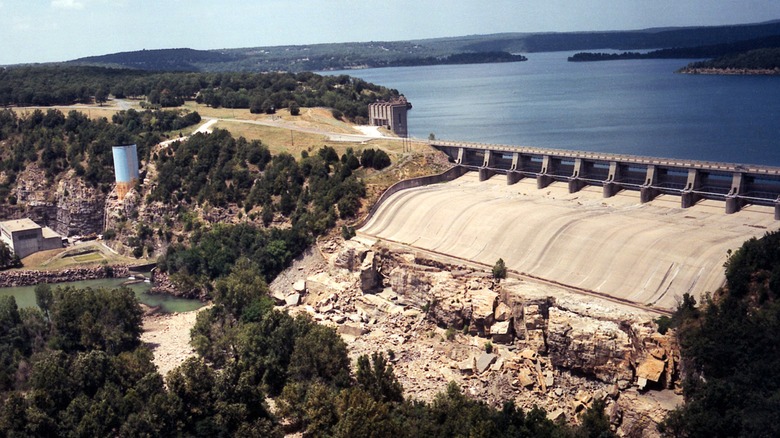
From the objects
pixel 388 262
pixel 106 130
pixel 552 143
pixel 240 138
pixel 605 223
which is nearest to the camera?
pixel 605 223

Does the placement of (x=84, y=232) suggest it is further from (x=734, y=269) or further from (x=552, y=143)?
(x=734, y=269)

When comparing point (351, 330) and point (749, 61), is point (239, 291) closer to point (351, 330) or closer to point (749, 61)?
point (351, 330)

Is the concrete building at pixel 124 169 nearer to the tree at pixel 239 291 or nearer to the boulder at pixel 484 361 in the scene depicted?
the tree at pixel 239 291

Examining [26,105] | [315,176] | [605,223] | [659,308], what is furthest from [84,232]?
[659,308]

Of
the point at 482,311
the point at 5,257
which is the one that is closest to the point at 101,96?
the point at 5,257

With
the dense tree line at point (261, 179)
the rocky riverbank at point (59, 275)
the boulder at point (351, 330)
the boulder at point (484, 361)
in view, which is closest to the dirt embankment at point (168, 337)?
the boulder at point (351, 330)

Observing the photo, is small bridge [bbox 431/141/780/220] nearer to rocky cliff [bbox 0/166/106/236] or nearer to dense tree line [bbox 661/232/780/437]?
dense tree line [bbox 661/232/780/437]

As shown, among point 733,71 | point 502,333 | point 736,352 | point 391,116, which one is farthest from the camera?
point 733,71
